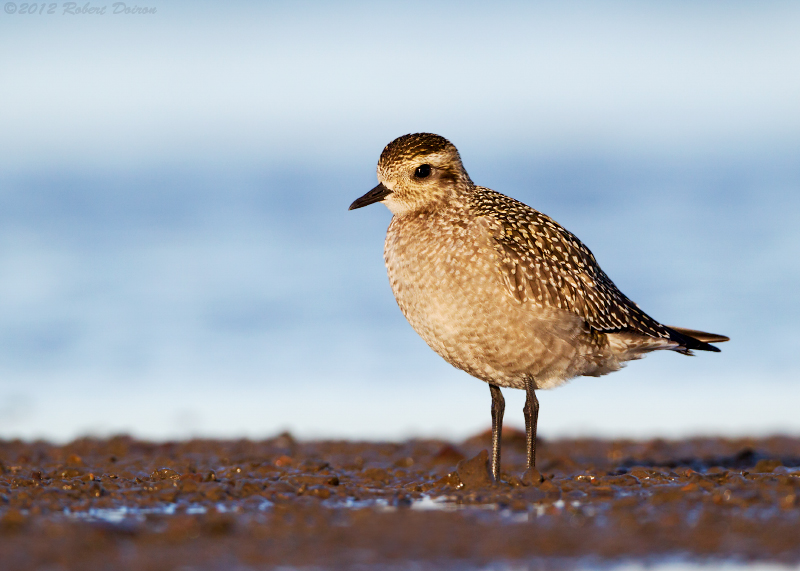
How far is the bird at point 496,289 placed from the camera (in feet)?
24.8

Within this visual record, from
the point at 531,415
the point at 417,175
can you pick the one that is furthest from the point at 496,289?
the point at 417,175

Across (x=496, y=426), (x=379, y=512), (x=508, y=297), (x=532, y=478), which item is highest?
(x=508, y=297)

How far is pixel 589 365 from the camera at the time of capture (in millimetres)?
8047

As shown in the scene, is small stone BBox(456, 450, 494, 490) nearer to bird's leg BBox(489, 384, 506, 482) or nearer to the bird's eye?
bird's leg BBox(489, 384, 506, 482)

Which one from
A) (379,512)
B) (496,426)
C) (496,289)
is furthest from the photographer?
(496,426)

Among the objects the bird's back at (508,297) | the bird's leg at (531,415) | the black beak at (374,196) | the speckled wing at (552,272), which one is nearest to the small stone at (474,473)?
the bird's leg at (531,415)

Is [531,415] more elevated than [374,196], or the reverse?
[374,196]

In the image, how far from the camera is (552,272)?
7.86 metres

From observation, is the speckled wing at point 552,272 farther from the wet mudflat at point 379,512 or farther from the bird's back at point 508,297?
the wet mudflat at point 379,512

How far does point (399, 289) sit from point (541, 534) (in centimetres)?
306

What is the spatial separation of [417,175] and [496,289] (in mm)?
1360

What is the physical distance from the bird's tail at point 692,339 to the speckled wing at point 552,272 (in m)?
0.12

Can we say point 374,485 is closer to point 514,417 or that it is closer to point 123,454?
point 123,454

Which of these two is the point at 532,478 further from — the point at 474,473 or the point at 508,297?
the point at 508,297
